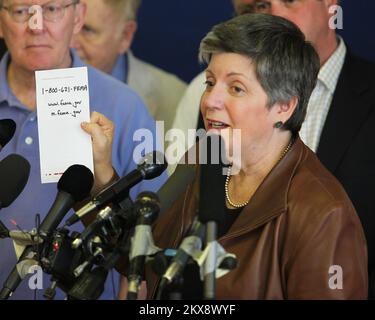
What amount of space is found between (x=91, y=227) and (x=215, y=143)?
0.58 meters

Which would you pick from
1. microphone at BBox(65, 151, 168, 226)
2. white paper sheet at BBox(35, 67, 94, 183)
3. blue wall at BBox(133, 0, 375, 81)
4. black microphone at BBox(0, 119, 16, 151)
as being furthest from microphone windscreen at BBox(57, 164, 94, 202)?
blue wall at BBox(133, 0, 375, 81)

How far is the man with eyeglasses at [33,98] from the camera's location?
3.44 m

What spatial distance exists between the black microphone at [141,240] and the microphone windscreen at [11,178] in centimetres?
61

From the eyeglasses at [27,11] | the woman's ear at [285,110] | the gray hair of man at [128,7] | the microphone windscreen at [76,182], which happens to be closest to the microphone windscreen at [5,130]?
the microphone windscreen at [76,182]

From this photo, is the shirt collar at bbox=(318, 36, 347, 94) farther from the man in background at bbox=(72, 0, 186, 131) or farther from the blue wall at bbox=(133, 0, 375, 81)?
the man in background at bbox=(72, 0, 186, 131)

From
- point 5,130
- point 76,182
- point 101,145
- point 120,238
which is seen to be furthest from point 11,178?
point 120,238

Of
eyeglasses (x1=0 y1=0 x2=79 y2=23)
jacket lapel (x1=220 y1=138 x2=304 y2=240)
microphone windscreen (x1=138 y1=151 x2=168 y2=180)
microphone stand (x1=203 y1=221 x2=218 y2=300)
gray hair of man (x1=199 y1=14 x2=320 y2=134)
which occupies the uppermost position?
eyeglasses (x1=0 y1=0 x2=79 y2=23)

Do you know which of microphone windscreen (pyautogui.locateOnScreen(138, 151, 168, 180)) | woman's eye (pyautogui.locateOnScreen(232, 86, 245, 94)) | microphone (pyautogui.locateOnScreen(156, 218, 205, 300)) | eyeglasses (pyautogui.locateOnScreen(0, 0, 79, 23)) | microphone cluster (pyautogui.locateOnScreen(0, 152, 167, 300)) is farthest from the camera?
eyeglasses (pyautogui.locateOnScreen(0, 0, 79, 23))

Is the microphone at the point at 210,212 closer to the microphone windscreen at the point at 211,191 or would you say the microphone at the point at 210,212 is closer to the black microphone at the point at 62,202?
the microphone windscreen at the point at 211,191

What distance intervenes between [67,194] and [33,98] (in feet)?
4.48

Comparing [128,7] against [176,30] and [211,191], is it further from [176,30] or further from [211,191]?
[211,191]

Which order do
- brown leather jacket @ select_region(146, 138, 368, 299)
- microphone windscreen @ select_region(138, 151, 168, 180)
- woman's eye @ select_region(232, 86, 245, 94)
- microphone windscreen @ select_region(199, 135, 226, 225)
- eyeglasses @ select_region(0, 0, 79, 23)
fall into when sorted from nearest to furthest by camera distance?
microphone windscreen @ select_region(199, 135, 226, 225) < microphone windscreen @ select_region(138, 151, 168, 180) < brown leather jacket @ select_region(146, 138, 368, 299) < woman's eye @ select_region(232, 86, 245, 94) < eyeglasses @ select_region(0, 0, 79, 23)

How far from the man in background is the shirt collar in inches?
29.9

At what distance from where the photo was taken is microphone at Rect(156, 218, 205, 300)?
1.86 meters
